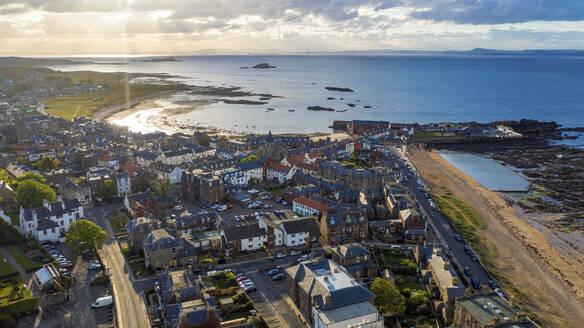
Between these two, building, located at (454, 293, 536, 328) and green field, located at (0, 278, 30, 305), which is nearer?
building, located at (454, 293, 536, 328)

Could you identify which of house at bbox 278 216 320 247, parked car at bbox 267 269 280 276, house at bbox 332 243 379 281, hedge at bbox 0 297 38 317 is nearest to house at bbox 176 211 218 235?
house at bbox 278 216 320 247

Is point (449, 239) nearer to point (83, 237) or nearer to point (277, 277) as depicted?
point (277, 277)

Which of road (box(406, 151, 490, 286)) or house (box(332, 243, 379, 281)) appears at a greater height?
house (box(332, 243, 379, 281))

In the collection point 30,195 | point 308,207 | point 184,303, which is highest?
point 30,195

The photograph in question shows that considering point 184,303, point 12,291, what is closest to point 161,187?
point 12,291

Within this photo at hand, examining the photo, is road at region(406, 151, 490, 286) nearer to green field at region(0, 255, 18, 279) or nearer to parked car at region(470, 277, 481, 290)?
parked car at region(470, 277, 481, 290)

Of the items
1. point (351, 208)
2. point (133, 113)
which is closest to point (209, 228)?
point (351, 208)

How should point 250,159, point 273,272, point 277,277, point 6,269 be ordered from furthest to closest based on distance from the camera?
point 250,159
point 273,272
point 277,277
point 6,269

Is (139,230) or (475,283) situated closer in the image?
(475,283)
